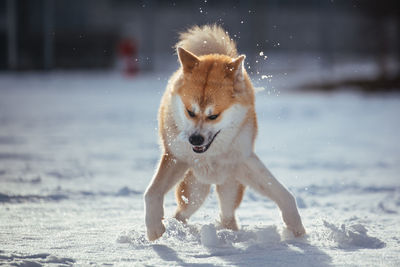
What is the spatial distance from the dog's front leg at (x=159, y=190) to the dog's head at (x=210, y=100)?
0.67 ft

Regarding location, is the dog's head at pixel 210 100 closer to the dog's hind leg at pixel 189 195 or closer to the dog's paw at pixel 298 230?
the dog's hind leg at pixel 189 195

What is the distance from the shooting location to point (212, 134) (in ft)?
11.0

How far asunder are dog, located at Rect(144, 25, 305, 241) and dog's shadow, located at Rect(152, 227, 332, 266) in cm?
18

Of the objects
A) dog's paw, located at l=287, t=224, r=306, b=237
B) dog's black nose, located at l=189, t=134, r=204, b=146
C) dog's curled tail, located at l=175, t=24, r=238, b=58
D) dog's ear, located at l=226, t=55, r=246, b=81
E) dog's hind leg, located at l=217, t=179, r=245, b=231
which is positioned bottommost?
Result: dog's paw, located at l=287, t=224, r=306, b=237

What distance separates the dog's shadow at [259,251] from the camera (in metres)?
2.96

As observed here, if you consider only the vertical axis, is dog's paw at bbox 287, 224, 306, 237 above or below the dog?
below

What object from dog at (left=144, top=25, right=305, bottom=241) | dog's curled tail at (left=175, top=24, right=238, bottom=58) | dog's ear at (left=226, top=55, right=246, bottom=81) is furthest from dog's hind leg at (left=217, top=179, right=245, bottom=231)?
dog's curled tail at (left=175, top=24, right=238, bottom=58)

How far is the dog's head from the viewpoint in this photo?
3.38m

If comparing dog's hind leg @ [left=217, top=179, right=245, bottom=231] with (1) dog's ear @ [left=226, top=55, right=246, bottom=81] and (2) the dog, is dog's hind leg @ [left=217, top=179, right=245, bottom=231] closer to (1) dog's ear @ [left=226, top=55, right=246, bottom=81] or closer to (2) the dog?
(2) the dog

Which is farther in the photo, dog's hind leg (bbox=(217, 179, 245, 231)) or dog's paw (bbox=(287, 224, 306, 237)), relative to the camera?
dog's hind leg (bbox=(217, 179, 245, 231))

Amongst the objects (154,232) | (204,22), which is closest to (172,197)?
(154,232)

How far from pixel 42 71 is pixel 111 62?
11.4 feet

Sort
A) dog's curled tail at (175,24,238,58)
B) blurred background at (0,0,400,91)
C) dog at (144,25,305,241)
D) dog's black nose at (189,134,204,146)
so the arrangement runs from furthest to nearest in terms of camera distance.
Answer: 1. blurred background at (0,0,400,91)
2. dog's curled tail at (175,24,238,58)
3. dog at (144,25,305,241)
4. dog's black nose at (189,134,204,146)

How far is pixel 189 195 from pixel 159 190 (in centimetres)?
35
